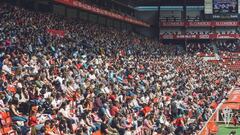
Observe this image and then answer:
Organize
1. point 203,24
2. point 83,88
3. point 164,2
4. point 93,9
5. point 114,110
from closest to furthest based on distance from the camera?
point 114,110
point 83,88
point 93,9
point 203,24
point 164,2

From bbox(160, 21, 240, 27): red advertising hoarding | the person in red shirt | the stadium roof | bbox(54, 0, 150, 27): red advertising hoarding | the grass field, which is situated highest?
the stadium roof

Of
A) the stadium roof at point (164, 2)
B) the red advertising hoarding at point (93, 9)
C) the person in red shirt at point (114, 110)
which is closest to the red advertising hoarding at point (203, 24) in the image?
the stadium roof at point (164, 2)

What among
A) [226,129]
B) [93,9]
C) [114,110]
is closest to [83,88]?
[114,110]

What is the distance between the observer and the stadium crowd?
1487 cm

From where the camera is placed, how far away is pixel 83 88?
A: 773 inches

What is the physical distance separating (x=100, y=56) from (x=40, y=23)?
4033mm

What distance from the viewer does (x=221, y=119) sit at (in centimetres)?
2706

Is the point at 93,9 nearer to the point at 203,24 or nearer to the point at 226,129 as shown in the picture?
the point at 226,129

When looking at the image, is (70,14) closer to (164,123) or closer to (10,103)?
(164,123)

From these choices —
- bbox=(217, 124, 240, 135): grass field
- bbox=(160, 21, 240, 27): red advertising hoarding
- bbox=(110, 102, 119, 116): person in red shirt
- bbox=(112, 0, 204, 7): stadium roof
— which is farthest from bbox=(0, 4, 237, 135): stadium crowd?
bbox=(112, 0, 204, 7): stadium roof

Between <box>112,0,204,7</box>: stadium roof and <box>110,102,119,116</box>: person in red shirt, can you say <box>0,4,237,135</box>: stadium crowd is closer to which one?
<box>110,102,119,116</box>: person in red shirt

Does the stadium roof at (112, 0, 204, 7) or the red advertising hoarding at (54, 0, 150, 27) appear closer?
the red advertising hoarding at (54, 0, 150, 27)

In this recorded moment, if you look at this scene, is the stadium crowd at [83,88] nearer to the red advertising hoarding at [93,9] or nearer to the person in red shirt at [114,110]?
the person in red shirt at [114,110]

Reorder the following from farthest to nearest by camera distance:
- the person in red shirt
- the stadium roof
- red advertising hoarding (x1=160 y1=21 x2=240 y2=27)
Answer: the stadium roof → red advertising hoarding (x1=160 y1=21 x2=240 y2=27) → the person in red shirt
